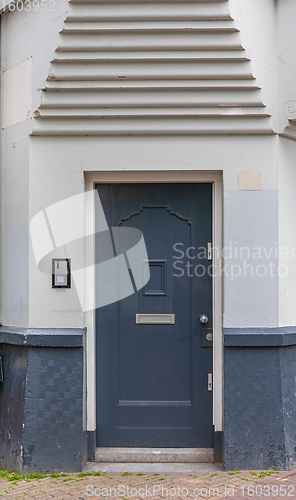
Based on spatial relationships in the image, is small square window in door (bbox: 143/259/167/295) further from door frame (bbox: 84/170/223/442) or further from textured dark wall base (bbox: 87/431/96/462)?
textured dark wall base (bbox: 87/431/96/462)

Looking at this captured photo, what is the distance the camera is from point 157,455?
13.9ft

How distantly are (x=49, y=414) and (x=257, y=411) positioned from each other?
187 cm

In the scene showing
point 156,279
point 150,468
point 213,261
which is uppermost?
point 213,261

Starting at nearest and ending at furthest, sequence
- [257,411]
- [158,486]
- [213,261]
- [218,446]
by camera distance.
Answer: [158,486], [257,411], [218,446], [213,261]

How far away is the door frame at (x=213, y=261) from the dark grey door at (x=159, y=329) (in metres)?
0.07

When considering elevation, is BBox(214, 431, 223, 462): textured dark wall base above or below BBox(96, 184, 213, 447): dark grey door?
below

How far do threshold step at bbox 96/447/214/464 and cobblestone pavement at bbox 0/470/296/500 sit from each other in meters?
0.25

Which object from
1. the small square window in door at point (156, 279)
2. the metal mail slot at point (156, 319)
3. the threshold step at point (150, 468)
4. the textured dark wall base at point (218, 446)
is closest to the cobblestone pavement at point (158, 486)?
the threshold step at point (150, 468)

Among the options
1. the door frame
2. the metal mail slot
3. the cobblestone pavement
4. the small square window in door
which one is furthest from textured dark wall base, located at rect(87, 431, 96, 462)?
the small square window in door

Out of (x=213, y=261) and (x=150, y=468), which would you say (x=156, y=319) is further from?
(x=150, y=468)

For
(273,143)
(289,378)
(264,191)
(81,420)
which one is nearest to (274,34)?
(273,143)

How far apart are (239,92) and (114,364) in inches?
109

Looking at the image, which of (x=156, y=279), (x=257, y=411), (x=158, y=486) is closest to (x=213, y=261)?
(x=156, y=279)

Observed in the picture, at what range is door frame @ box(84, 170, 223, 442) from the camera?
421 cm
